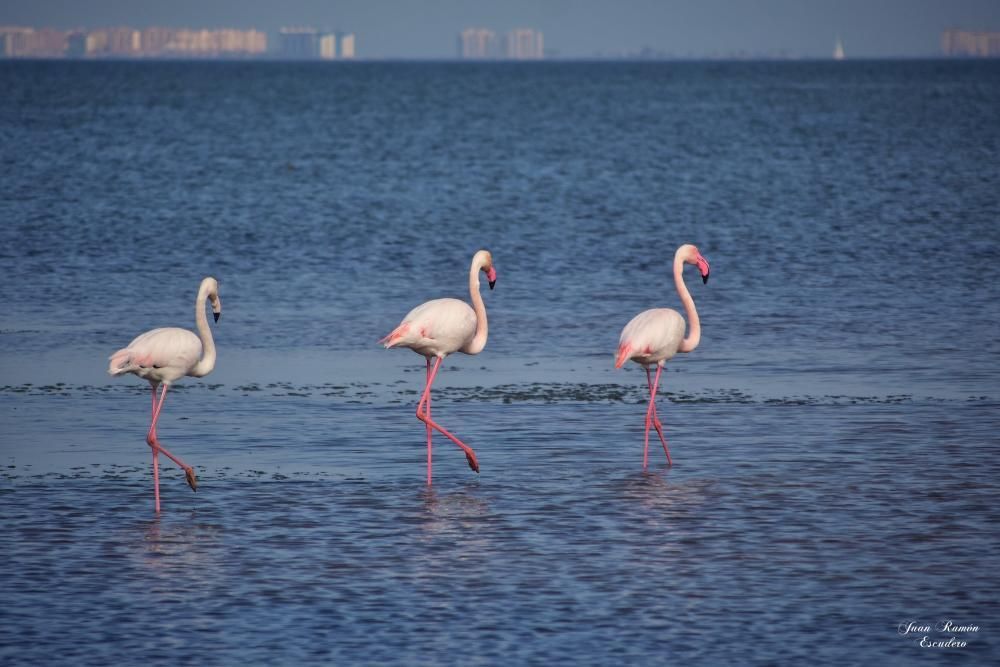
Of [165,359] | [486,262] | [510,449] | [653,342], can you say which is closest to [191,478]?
[165,359]

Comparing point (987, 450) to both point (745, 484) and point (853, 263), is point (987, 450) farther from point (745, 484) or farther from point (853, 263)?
point (853, 263)

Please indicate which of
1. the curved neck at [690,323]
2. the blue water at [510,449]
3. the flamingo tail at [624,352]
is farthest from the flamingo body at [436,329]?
the curved neck at [690,323]

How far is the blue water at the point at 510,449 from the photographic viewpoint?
877cm

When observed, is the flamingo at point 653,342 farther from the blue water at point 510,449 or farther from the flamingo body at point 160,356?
the flamingo body at point 160,356

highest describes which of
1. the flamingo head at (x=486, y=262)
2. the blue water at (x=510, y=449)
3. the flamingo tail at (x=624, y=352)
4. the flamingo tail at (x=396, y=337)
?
the flamingo head at (x=486, y=262)

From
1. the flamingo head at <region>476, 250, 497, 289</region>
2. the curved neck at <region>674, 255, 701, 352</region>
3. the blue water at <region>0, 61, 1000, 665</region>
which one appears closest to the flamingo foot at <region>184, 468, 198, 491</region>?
the blue water at <region>0, 61, 1000, 665</region>

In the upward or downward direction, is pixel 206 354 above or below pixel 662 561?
above

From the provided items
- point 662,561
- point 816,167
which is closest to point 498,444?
point 662,561

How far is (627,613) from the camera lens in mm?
8891

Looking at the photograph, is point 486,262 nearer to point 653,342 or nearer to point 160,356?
point 653,342

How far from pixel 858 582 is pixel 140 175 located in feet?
132

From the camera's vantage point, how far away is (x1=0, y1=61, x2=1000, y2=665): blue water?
8.77 metres

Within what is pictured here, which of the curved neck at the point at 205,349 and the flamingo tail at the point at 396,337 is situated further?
the flamingo tail at the point at 396,337

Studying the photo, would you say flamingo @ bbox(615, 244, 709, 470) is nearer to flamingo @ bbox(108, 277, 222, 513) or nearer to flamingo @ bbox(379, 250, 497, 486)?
flamingo @ bbox(379, 250, 497, 486)
